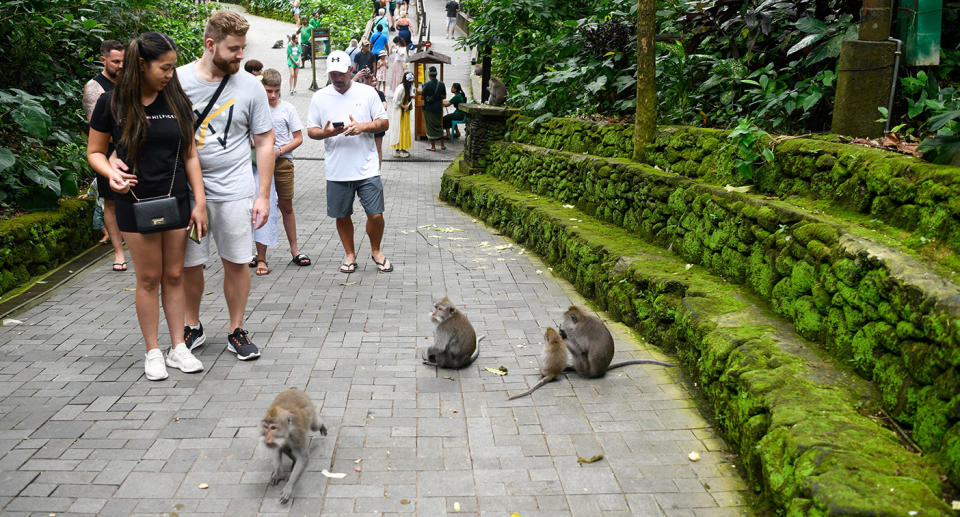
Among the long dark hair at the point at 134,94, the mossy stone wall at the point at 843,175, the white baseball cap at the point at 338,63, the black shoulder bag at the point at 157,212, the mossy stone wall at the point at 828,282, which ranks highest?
the white baseball cap at the point at 338,63

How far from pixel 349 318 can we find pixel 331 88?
254 centimetres

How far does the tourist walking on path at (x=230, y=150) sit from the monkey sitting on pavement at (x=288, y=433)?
1.49 meters

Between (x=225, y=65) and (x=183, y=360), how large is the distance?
1985mm

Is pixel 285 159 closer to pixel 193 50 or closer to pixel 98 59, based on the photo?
pixel 98 59

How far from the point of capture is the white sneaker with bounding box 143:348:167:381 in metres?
4.67

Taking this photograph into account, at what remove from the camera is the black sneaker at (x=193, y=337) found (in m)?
5.20

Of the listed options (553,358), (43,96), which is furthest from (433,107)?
(553,358)

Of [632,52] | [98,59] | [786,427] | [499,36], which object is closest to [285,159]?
[98,59]

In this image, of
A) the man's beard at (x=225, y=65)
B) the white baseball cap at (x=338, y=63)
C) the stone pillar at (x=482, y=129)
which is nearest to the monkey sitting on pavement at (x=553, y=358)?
the man's beard at (x=225, y=65)

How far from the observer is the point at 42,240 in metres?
7.18

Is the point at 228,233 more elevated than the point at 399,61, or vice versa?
the point at 399,61

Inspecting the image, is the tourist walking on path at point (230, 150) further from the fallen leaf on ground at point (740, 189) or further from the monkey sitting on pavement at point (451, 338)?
the fallen leaf on ground at point (740, 189)

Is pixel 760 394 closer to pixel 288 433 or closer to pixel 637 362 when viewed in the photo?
pixel 637 362

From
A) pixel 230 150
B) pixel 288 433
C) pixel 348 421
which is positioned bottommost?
pixel 348 421
